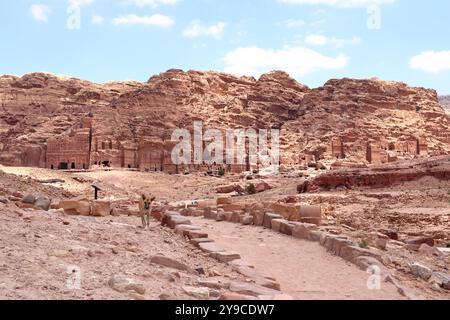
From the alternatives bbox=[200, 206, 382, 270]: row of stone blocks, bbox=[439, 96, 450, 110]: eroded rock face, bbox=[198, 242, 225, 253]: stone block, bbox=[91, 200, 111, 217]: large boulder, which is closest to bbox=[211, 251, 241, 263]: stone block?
bbox=[198, 242, 225, 253]: stone block

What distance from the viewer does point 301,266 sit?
9031 mm

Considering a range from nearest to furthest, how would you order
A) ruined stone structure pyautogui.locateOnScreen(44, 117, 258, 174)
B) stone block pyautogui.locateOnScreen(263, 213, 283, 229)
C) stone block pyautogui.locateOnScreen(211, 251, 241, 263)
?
1. stone block pyautogui.locateOnScreen(211, 251, 241, 263)
2. stone block pyautogui.locateOnScreen(263, 213, 283, 229)
3. ruined stone structure pyautogui.locateOnScreen(44, 117, 258, 174)

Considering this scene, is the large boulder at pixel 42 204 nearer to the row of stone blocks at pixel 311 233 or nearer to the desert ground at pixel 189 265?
the desert ground at pixel 189 265

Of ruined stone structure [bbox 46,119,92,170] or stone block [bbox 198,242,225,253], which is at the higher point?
ruined stone structure [bbox 46,119,92,170]

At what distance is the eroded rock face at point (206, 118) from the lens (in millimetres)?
64875

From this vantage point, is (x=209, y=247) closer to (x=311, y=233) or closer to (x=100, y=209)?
(x=311, y=233)

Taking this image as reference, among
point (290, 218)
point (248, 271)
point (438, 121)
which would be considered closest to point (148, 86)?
point (438, 121)

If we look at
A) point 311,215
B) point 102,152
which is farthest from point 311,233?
point 102,152

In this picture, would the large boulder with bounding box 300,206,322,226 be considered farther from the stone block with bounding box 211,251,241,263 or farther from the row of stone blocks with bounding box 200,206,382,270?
Result: the stone block with bounding box 211,251,241,263

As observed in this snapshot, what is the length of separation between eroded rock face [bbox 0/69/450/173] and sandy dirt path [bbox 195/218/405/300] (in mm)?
47053

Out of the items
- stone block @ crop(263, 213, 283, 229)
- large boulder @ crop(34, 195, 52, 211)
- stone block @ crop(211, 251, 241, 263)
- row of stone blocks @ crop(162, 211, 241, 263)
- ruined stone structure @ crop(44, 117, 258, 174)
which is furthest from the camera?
ruined stone structure @ crop(44, 117, 258, 174)

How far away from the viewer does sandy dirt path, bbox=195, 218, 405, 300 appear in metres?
6.92
